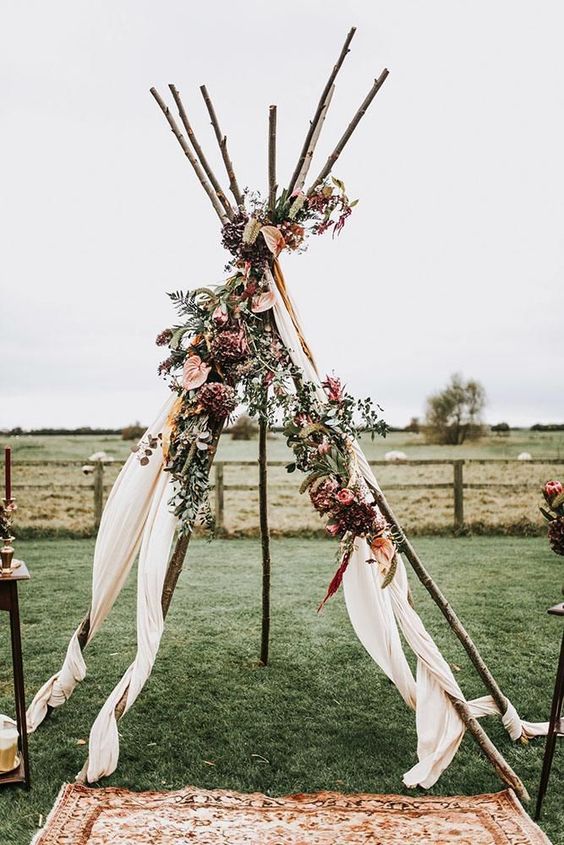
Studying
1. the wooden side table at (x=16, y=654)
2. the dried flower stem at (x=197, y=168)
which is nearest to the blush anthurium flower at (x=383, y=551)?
the wooden side table at (x=16, y=654)

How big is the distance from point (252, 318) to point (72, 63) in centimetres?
438

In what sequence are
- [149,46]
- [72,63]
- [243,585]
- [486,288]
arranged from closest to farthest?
[149,46]
[72,63]
[243,585]
[486,288]

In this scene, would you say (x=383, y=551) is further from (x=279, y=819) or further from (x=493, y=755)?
(x=279, y=819)

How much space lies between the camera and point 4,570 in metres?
3.28

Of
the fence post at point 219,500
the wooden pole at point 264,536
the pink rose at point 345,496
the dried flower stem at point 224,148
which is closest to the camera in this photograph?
the pink rose at point 345,496

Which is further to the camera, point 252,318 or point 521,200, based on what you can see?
point 521,200

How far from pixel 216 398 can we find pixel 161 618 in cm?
102

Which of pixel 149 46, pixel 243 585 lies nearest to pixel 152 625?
pixel 243 585

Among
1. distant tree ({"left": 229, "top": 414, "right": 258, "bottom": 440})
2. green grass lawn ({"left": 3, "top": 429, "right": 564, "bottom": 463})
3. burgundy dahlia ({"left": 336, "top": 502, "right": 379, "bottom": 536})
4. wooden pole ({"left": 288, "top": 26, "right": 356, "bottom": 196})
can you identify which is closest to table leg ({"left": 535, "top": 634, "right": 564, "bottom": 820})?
burgundy dahlia ({"left": 336, "top": 502, "right": 379, "bottom": 536})

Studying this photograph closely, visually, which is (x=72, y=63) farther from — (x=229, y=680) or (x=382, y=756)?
(x=382, y=756)

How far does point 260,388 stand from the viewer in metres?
3.62

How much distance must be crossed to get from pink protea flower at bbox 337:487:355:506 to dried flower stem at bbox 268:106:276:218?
1388 mm

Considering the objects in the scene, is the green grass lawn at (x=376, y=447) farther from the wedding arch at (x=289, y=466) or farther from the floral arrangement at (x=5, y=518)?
the floral arrangement at (x=5, y=518)

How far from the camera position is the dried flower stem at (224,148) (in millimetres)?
3948
